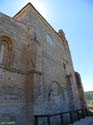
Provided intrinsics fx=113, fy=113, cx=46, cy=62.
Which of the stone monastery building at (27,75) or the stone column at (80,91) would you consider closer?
the stone monastery building at (27,75)

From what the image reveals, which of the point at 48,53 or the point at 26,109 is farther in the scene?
the point at 48,53

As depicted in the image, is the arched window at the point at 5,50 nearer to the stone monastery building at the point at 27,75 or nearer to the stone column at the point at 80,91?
the stone monastery building at the point at 27,75

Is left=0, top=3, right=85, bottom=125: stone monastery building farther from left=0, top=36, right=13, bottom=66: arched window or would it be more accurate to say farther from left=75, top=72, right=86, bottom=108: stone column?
left=75, top=72, right=86, bottom=108: stone column

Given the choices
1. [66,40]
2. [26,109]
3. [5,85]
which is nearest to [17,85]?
[5,85]

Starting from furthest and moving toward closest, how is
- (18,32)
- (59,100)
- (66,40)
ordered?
(66,40) < (59,100) < (18,32)

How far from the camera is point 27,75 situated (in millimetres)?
7234

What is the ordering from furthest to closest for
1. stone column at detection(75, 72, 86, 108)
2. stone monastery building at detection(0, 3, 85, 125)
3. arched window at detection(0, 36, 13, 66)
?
1. stone column at detection(75, 72, 86, 108)
2. arched window at detection(0, 36, 13, 66)
3. stone monastery building at detection(0, 3, 85, 125)

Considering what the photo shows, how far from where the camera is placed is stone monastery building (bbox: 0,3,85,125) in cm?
620

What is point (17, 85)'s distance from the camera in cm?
675

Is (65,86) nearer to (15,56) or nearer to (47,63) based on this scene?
(47,63)

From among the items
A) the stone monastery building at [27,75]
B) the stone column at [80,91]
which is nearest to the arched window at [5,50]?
the stone monastery building at [27,75]

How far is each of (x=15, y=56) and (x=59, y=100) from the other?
16.9ft

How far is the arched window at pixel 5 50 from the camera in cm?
688

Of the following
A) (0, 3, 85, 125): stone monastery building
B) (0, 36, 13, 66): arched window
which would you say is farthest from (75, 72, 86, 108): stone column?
(0, 36, 13, 66): arched window
